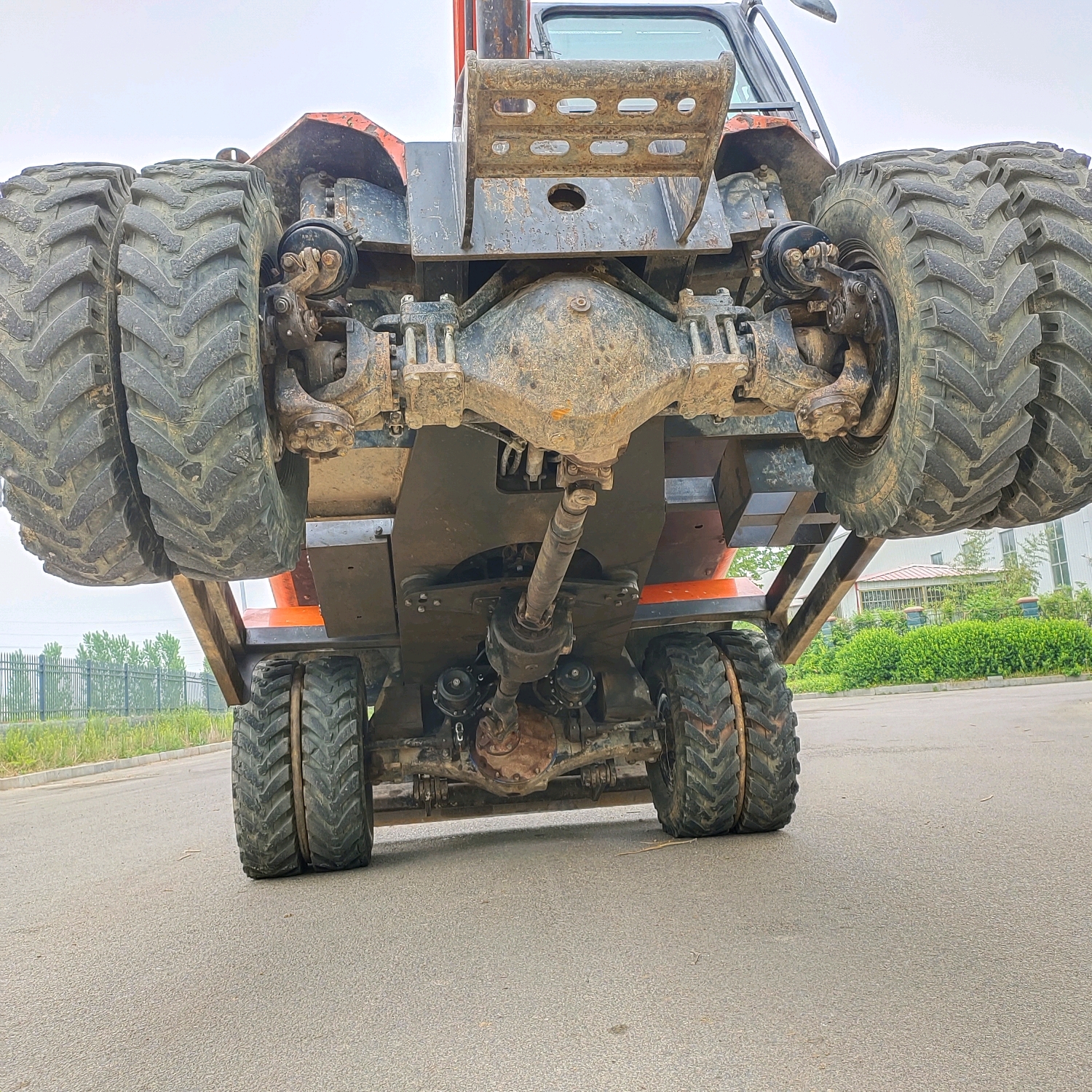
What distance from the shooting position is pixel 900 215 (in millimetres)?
2354

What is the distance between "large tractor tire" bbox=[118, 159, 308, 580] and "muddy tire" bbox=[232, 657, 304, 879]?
223 centimetres

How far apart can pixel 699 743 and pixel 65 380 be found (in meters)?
3.12

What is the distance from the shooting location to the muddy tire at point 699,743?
444 centimetres

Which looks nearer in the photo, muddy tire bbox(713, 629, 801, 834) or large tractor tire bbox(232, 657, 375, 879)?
large tractor tire bbox(232, 657, 375, 879)

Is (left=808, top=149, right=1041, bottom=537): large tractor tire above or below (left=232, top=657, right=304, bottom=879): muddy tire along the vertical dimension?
above

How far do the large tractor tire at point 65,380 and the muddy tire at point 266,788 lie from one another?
2.22 metres

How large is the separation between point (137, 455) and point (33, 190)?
2.18 ft

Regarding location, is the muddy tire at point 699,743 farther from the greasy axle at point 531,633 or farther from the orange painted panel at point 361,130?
the orange painted panel at point 361,130

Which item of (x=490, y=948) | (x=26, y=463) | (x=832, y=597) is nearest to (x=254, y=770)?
(x=490, y=948)

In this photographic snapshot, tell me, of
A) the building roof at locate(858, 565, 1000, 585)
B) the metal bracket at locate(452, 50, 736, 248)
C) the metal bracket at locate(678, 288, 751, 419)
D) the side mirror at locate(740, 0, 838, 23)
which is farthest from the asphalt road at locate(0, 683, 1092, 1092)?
the building roof at locate(858, 565, 1000, 585)

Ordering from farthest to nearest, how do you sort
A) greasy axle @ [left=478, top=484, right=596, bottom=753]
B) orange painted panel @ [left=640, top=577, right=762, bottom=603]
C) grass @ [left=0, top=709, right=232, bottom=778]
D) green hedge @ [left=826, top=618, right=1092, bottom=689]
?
green hedge @ [left=826, top=618, right=1092, bottom=689], grass @ [left=0, top=709, right=232, bottom=778], orange painted panel @ [left=640, top=577, right=762, bottom=603], greasy axle @ [left=478, top=484, right=596, bottom=753]

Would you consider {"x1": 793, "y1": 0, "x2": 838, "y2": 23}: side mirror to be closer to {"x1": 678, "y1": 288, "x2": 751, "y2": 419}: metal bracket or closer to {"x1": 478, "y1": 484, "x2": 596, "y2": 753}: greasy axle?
{"x1": 678, "y1": 288, "x2": 751, "y2": 419}: metal bracket

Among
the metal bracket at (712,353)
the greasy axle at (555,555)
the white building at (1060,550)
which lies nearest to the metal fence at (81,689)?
the greasy axle at (555,555)

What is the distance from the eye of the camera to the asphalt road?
6.54 ft
